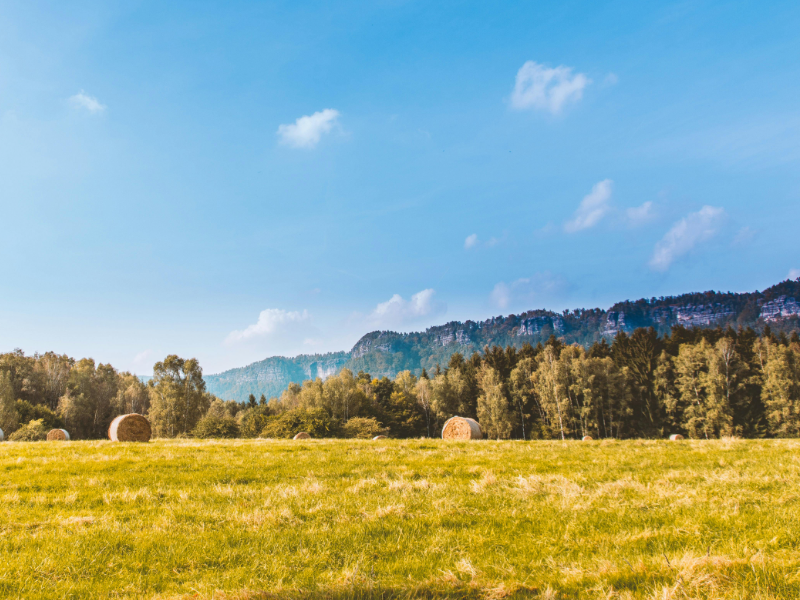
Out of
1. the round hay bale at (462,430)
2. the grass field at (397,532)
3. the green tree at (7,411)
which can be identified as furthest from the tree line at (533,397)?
the grass field at (397,532)

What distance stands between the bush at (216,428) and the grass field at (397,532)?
4187 cm

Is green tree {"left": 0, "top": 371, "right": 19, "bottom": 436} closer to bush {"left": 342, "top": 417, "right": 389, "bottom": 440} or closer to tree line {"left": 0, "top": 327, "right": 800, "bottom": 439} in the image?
tree line {"left": 0, "top": 327, "right": 800, "bottom": 439}

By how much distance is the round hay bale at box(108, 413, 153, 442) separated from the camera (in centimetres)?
2850

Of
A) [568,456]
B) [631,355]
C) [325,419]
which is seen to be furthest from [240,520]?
[631,355]

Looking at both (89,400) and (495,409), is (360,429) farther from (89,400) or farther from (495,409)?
(89,400)

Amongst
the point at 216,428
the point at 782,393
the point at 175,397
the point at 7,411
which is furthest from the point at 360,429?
the point at 782,393

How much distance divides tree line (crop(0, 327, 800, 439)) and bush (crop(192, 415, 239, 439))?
0.50 feet

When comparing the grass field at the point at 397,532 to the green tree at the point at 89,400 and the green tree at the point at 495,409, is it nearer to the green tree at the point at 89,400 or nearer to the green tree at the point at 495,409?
the green tree at the point at 495,409

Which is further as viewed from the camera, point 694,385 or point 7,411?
point 694,385

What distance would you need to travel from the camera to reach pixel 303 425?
58.1m

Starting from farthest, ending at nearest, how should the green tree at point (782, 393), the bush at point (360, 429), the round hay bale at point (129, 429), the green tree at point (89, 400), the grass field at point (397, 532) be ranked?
the green tree at point (89, 400) < the bush at point (360, 429) < the green tree at point (782, 393) < the round hay bale at point (129, 429) < the grass field at point (397, 532)

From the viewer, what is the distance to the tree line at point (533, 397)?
61.6 metres

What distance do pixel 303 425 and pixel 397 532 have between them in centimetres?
5479

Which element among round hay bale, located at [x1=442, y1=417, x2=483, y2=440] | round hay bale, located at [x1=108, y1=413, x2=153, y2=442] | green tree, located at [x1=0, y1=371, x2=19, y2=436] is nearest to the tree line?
green tree, located at [x1=0, y1=371, x2=19, y2=436]
